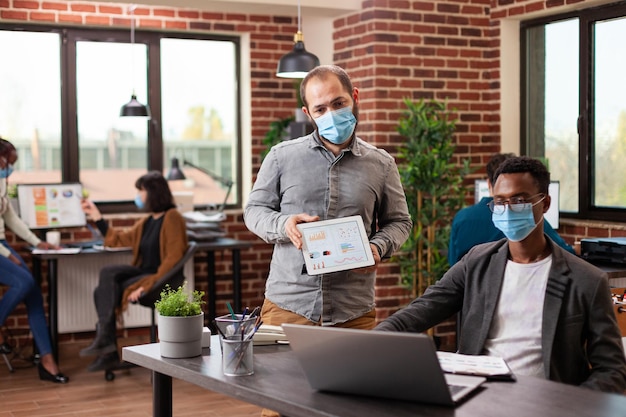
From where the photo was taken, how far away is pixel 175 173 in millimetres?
7289

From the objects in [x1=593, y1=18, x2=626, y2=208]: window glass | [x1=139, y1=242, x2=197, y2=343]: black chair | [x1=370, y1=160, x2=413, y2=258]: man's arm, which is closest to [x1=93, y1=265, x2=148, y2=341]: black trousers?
[x1=139, y1=242, x2=197, y2=343]: black chair

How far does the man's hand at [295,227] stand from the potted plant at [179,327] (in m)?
Result: 0.41

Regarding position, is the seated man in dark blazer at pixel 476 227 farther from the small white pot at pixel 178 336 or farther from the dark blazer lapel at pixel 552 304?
Answer: the small white pot at pixel 178 336

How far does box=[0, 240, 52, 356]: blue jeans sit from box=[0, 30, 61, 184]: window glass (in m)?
1.10

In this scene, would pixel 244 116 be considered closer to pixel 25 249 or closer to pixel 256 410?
pixel 25 249

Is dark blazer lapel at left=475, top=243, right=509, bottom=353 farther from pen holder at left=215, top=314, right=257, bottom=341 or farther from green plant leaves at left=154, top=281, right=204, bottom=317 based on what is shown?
green plant leaves at left=154, top=281, right=204, bottom=317

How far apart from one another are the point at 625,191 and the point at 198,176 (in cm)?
344

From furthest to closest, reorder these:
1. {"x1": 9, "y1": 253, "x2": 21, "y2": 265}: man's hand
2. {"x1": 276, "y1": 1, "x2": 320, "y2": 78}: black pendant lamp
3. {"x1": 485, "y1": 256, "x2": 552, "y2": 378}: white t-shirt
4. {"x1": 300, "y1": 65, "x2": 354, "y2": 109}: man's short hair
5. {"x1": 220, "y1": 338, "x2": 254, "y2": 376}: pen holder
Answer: {"x1": 9, "y1": 253, "x2": 21, "y2": 265}: man's hand
{"x1": 276, "y1": 1, "x2": 320, "y2": 78}: black pendant lamp
{"x1": 300, "y1": 65, "x2": 354, "y2": 109}: man's short hair
{"x1": 485, "y1": 256, "x2": 552, "y2": 378}: white t-shirt
{"x1": 220, "y1": 338, "x2": 254, "y2": 376}: pen holder

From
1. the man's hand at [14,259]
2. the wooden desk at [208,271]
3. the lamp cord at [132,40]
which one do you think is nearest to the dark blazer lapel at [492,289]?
the wooden desk at [208,271]

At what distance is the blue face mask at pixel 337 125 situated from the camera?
9.72 ft

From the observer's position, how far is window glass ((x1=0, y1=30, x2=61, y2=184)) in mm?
7027

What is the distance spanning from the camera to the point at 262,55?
7.72m

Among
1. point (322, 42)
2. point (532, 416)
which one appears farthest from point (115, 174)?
point (532, 416)

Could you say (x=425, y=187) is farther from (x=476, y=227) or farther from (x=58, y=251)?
(x=58, y=251)
